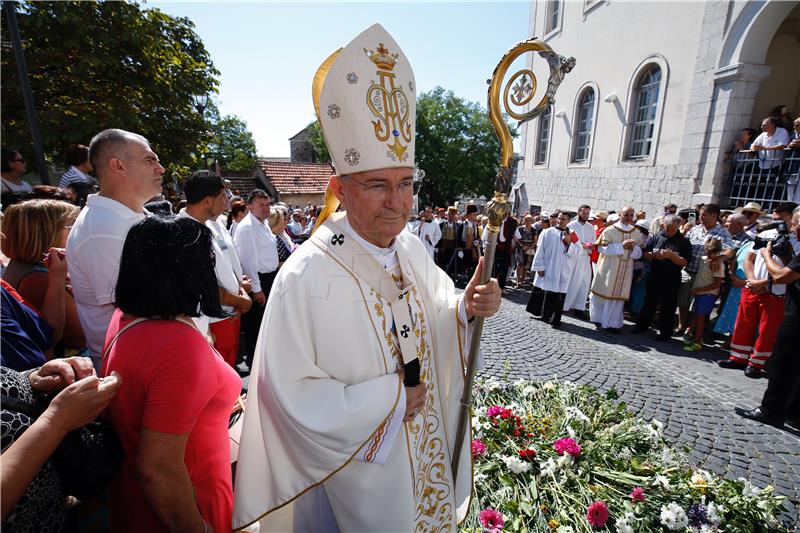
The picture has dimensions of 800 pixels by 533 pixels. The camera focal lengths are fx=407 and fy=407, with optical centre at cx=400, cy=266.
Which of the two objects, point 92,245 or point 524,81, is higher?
point 524,81

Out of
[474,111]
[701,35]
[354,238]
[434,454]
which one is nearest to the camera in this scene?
[354,238]

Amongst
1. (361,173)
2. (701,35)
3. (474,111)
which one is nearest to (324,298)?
(361,173)

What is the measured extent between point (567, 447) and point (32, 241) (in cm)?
365

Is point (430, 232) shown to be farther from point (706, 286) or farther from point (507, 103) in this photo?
point (507, 103)

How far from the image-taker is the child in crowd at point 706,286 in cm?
623

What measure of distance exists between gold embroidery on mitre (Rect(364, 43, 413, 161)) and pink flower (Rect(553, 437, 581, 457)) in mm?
2338

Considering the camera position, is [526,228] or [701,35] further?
[526,228]

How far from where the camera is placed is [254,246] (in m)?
4.84

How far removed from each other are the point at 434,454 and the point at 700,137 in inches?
434

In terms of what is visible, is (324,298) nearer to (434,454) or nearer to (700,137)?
(434,454)

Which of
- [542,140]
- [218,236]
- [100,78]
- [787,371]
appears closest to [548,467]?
[787,371]

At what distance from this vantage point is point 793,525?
2.59 m

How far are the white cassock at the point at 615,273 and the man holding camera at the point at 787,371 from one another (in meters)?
→ 3.01

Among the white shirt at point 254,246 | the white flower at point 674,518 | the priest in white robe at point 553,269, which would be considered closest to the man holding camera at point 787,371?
the white flower at point 674,518
